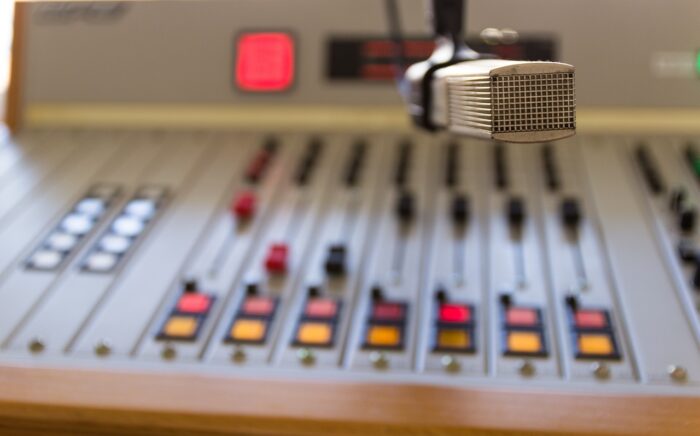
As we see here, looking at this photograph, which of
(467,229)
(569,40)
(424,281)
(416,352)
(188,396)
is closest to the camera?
(188,396)

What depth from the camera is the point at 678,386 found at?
0.89 metres

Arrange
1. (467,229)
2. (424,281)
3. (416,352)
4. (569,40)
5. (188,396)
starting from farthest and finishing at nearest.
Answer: (569,40) → (467,229) → (424,281) → (416,352) → (188,396)

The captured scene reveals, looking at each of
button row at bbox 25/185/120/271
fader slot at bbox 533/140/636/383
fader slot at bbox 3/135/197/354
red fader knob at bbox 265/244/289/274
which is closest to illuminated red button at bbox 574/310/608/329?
fader slot at bbox 533/140/636/383

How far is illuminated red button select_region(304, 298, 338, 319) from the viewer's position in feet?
3.39

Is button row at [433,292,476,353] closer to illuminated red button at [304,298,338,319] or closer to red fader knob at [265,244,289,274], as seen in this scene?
illuminated red button at [304,298,338,319]

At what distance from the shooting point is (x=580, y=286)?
1.06 metres

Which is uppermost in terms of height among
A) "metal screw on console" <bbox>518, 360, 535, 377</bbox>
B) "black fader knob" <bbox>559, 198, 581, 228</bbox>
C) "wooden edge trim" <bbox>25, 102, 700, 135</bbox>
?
"wooden edge trim" <bbox>25, 102, 700, 135</bbox>

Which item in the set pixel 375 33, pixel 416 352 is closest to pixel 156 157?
pixel 375 33

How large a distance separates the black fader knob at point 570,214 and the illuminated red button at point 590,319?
0.75 feet

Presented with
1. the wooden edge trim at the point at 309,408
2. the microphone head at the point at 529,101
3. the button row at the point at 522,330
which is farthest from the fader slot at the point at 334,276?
the microphone head at the point at 529,101

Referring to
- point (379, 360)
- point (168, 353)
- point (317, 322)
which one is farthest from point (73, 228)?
point (379, 360)

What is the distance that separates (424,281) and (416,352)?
161mm

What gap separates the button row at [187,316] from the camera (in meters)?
1.01

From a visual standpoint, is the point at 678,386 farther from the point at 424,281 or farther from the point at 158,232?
the point at 158,232
